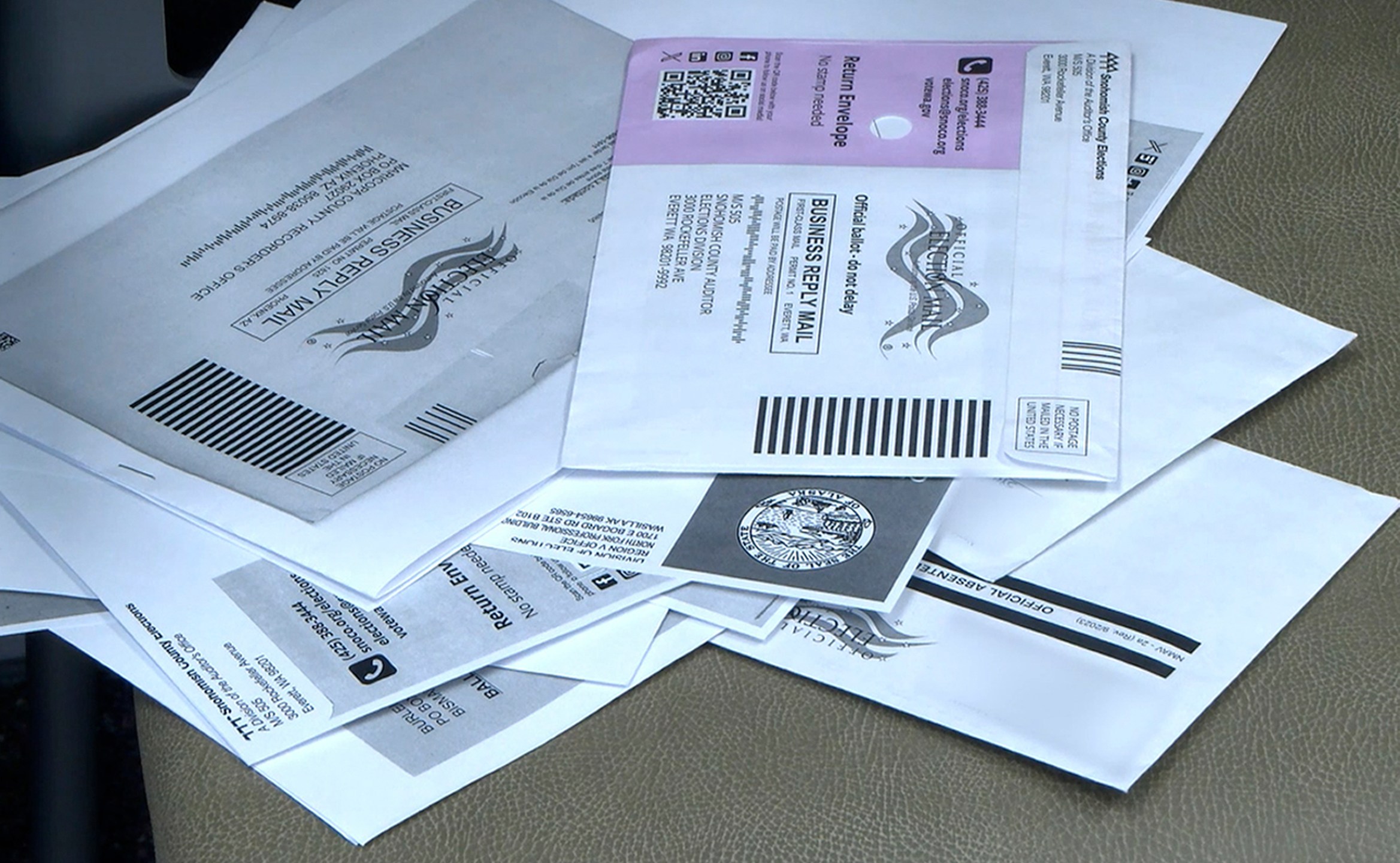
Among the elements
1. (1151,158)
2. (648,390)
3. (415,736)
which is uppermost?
(1151,158)

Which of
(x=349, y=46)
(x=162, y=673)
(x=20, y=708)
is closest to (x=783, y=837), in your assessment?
(x=162, y=673)

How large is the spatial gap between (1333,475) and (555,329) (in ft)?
0.82

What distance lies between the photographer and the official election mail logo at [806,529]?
406 millimetres

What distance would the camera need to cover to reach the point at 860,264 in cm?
48

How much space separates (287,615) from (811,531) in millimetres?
152

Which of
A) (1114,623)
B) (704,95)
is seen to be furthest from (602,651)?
(704,95)

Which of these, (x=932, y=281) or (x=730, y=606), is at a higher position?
(x=932, y=281)

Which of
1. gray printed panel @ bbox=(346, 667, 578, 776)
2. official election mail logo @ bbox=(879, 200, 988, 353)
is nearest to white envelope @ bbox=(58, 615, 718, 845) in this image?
gray printed panel @ bbox=(346, 667, 578, 776)

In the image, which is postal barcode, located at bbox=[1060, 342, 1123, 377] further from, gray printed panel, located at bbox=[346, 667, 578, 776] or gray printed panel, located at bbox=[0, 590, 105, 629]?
gray printed panel, located at bbox=[0, 590, 105, 629]

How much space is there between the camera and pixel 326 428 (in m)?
0.45

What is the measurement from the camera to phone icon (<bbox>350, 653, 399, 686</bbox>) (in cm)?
39

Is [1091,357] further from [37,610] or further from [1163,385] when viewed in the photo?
[37,610]

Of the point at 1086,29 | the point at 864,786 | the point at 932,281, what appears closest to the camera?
the point at 864,786

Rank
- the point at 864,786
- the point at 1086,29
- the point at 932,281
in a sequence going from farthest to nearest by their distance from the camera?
the point at 1086,29
the point at 932,281
the point at 864,786
